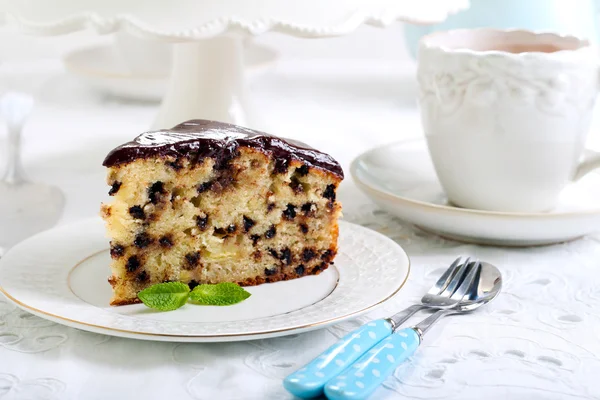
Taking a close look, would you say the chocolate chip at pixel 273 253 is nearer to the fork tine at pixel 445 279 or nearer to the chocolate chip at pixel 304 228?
the chocolate chip at pixel 304 228

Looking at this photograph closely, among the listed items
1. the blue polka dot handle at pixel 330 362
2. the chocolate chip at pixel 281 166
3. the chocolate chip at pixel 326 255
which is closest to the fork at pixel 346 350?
the blue polka dot handle at pixel 330 362

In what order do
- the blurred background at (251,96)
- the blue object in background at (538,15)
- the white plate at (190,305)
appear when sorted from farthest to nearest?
the blue object in background at (538,15) < the blurred background at (251,96) < the white plate at (190,305)

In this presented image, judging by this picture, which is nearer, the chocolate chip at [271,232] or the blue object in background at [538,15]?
the chocolate chip at [271,232]

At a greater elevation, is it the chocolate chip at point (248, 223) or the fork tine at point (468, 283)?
the chocolate chip at point (248, 223)

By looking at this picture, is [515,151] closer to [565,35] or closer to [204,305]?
[565,35]

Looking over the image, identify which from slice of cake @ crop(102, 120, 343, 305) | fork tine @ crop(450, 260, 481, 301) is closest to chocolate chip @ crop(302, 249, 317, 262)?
slice of cake @ crop(102, 120, 343, 305)
